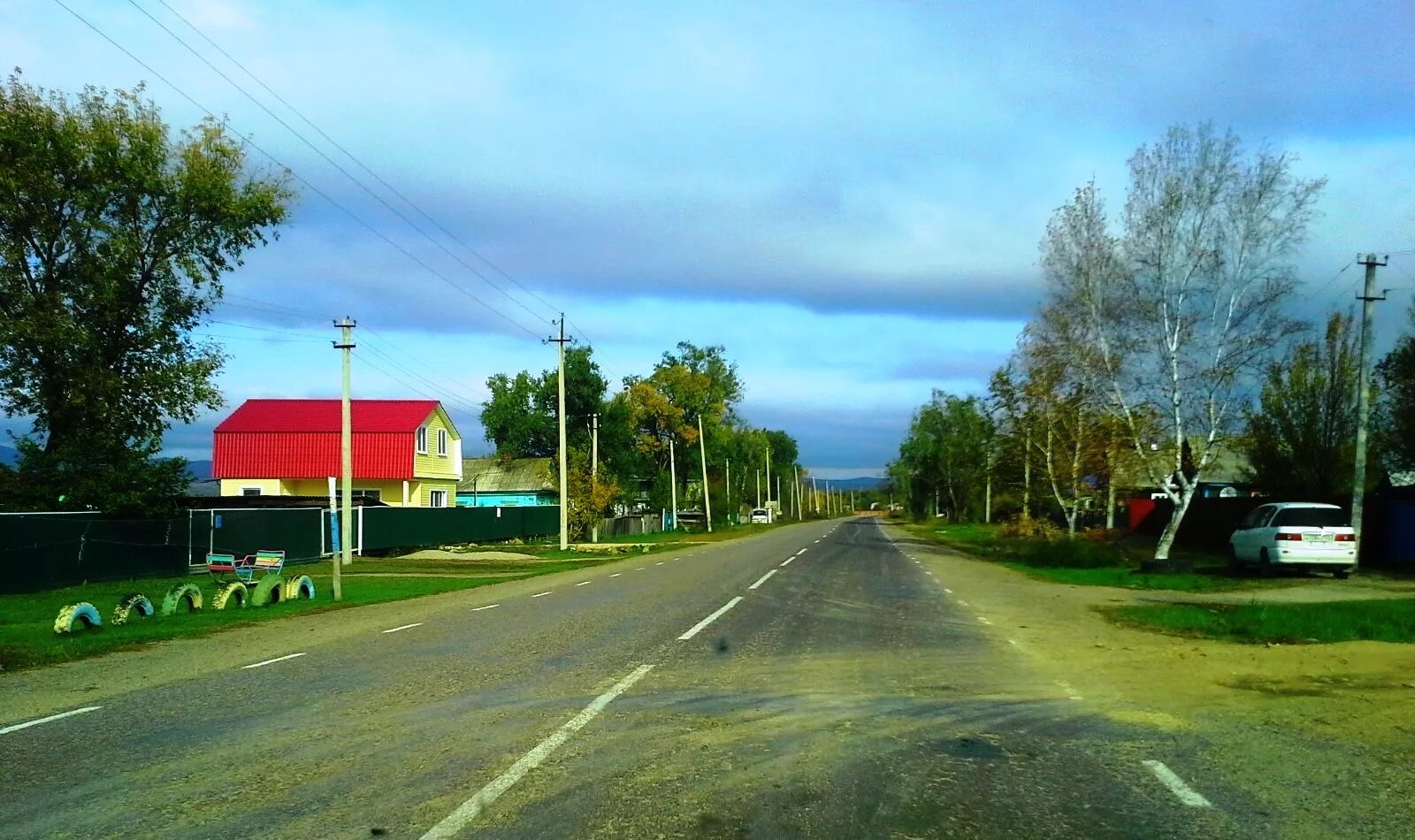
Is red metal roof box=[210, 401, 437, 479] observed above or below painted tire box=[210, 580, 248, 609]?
above

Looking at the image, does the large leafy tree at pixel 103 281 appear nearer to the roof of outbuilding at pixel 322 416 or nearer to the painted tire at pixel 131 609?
the painted tire at pixel 131 609

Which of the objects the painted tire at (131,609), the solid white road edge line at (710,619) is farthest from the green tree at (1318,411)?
the painted tire at (131,609)

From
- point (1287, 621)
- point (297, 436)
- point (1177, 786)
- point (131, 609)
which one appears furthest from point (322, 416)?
point (1177, 786)

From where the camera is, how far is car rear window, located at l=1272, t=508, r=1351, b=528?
87.9 feet

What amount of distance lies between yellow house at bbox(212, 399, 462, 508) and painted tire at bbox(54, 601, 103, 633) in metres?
41.9

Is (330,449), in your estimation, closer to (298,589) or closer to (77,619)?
(298,589)

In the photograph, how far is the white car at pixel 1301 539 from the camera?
25.7 metres

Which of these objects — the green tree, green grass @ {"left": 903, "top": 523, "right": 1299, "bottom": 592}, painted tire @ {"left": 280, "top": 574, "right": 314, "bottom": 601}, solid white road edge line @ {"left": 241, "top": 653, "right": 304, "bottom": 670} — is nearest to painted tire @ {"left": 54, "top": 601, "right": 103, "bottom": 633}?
solid white road edge line @ {"left": 241, "top": 653, "right": 304, "bottom": 670}

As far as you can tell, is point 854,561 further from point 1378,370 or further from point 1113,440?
point 1378,370

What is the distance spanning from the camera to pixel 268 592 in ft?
73.2

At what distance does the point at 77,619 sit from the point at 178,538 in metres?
15.2

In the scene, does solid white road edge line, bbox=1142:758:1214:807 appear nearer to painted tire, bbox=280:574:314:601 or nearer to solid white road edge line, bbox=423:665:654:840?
solid white road edge line, bbox=423:665:654:840

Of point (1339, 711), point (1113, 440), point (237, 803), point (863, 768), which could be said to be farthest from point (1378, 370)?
point (237, 803)

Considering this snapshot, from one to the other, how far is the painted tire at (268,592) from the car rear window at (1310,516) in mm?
22582
